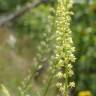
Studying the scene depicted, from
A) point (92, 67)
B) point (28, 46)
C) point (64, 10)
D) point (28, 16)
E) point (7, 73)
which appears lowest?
point (64, 10)

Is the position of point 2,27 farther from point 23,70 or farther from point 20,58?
point 23,70

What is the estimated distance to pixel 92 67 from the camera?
22.0 feet

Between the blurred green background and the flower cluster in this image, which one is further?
the blurred green background

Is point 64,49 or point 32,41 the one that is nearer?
point 64,49

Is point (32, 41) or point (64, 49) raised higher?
point (32, 41)

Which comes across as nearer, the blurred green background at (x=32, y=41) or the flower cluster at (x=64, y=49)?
the flower cluster at (x=64, y=49)

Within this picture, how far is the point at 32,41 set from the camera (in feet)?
23.4

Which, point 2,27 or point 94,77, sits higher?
point 2,27

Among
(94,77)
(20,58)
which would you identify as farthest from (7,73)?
(94,77)

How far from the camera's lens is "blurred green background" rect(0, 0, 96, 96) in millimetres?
5760

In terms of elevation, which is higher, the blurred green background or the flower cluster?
the blurred green background

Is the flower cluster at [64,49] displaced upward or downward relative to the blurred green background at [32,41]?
downward

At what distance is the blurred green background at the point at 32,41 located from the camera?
5.76 metres

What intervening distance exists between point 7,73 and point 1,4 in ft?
8.01
